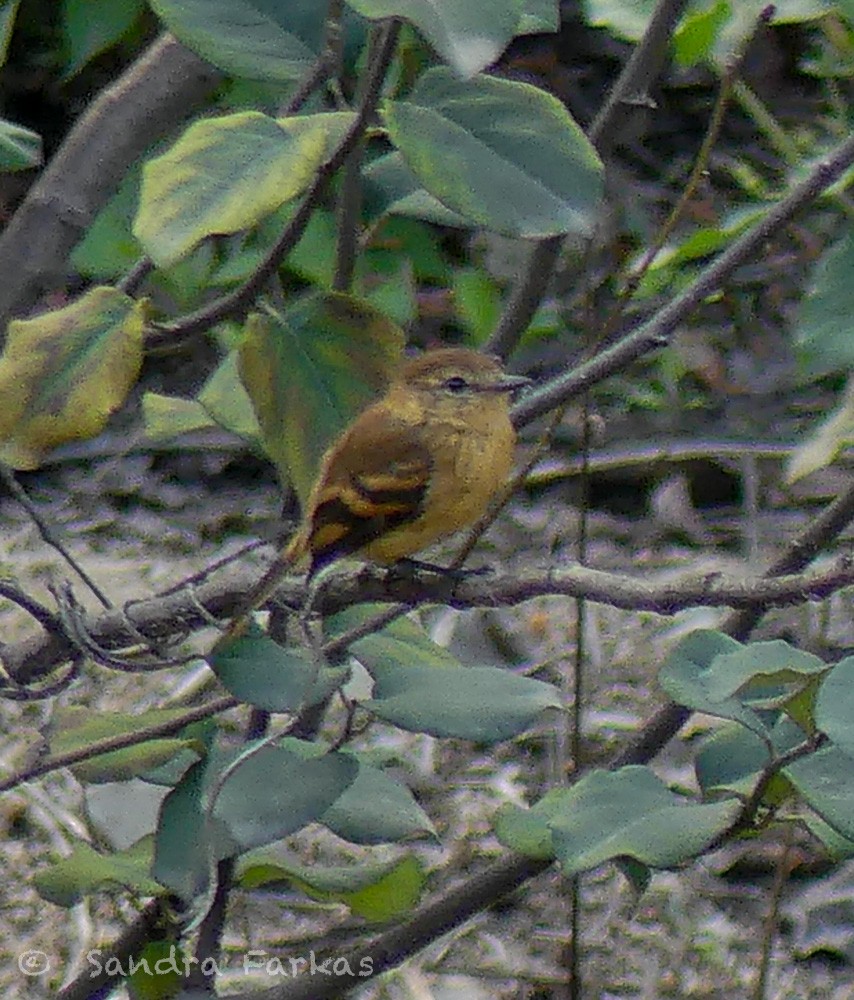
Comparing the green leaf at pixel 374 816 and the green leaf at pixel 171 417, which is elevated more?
the green leaf at pixel 171 417

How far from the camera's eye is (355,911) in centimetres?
188

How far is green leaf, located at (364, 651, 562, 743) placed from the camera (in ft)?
4.90

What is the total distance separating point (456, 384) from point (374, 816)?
1331 mm

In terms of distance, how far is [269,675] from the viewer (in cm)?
151

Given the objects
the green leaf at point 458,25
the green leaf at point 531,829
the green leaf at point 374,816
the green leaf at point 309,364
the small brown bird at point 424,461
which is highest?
the green leaf at point 458,25

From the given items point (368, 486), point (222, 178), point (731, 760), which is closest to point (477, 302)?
point (368, 486)

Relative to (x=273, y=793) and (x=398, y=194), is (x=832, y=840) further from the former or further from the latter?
(x=398, y=194)

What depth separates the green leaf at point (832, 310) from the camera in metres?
1.75

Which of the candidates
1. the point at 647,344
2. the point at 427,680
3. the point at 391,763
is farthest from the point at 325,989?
the point at 391,763

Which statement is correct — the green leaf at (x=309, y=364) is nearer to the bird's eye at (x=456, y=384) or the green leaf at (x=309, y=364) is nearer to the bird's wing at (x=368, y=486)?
the bird's wing at (x=368, y=486)

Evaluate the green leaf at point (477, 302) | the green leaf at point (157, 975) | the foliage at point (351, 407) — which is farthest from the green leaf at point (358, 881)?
the green leaf at point (477, 302)

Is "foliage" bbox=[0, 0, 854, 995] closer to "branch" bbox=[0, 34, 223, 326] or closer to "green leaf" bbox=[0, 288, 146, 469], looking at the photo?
"green leaf" bbox=[0, 288, 146, 469]

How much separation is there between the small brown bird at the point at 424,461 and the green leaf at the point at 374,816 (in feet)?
2.52

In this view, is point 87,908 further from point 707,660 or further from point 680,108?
point 680,108
